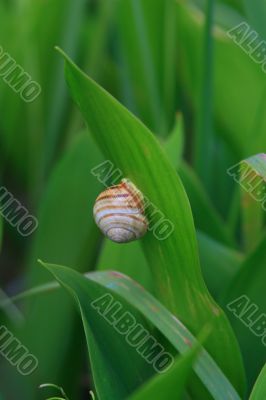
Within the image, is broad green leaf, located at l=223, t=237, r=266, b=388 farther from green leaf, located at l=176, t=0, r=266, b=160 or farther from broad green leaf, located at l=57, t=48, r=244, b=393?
green leaf, located at l=176, t=0, r=266, b=160

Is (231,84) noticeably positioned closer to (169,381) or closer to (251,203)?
(251,203)

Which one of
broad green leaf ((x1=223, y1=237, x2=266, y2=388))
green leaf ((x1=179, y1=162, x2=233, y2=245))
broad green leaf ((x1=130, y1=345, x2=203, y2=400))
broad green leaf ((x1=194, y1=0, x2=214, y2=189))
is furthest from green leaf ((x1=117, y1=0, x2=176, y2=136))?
broad green leaf ((x1=130, y1=345, x2=203, y2=400))

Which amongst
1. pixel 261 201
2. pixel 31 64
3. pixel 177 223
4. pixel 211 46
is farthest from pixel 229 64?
pixel 177 223

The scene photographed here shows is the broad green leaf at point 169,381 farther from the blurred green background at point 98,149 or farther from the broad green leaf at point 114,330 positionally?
the blurred green background at point 98,149

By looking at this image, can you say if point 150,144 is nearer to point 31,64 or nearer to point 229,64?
point 229,64

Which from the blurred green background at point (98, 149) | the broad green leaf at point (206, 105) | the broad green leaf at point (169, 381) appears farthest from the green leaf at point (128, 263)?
the broad green leaf at point (169, 381)

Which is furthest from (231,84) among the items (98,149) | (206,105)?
(98,149)
